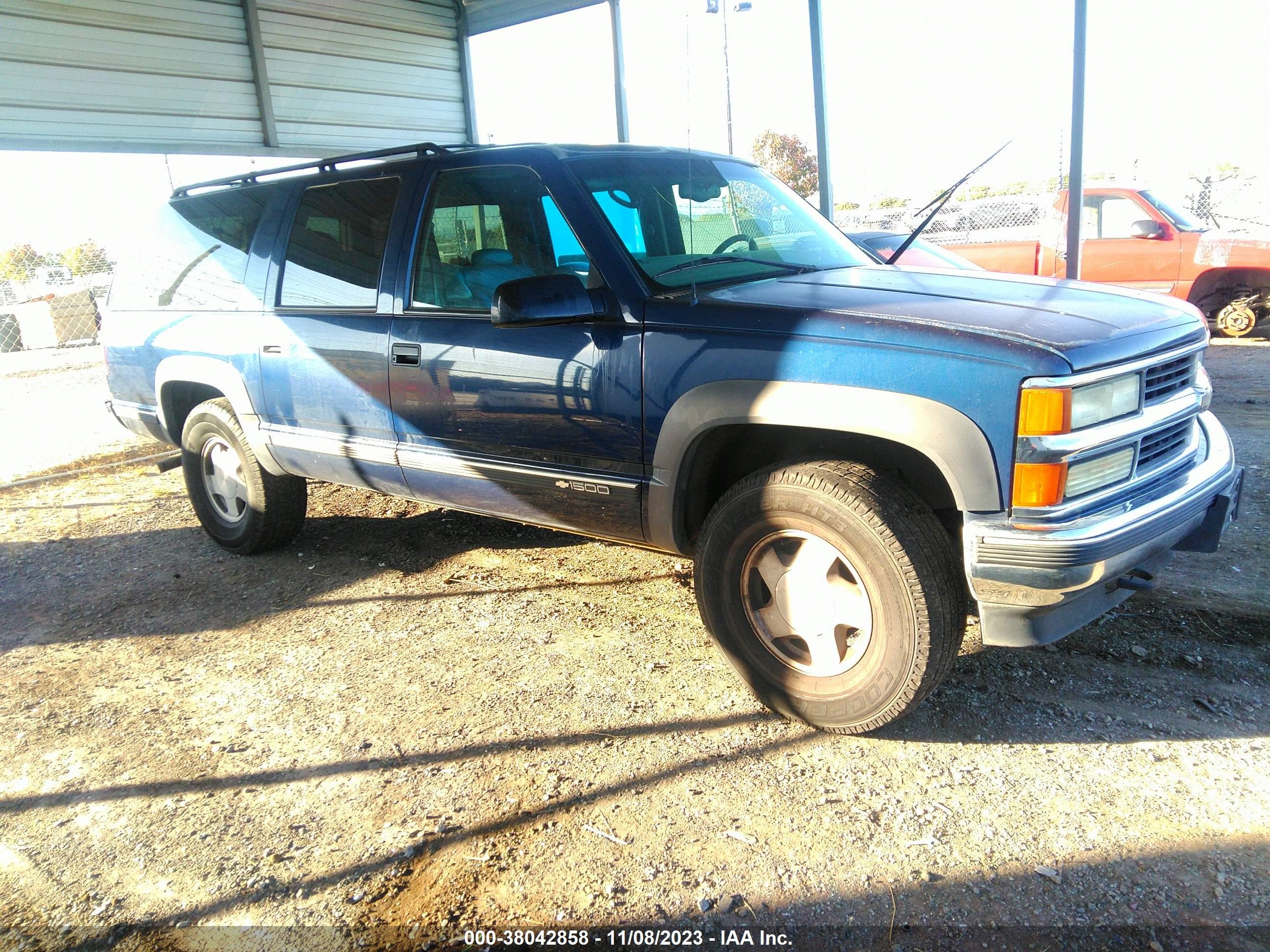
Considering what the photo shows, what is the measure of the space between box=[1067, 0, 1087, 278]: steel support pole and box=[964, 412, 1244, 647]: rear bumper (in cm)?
507

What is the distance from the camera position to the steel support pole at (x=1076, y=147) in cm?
697

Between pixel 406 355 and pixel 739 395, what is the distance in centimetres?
155

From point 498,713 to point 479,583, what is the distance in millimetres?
1315

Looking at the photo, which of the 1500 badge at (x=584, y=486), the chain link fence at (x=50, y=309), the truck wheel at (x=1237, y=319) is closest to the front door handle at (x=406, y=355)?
the 1500 badge at (x=584, y=486)

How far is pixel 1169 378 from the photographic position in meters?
2.92

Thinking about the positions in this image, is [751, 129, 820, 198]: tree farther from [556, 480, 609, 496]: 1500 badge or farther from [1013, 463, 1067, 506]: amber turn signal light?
[1013, 463, 1067, 506]: amber turn signal light

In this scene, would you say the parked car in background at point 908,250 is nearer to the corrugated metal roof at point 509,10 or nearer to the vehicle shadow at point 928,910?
the corrugated metal roof at point 509,10

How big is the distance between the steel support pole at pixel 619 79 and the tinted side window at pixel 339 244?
18.2 ft

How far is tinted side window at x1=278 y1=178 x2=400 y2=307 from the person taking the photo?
153 inches

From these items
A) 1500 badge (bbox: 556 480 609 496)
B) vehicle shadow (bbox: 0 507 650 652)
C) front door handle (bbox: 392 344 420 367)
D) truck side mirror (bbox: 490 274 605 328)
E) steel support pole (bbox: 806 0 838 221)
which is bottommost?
vehicle shadow (bbox: 0 507 650 652)

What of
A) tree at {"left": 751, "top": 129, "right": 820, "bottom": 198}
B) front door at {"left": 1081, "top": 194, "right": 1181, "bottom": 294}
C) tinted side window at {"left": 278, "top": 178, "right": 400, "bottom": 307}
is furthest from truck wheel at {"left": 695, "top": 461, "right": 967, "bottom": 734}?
tree at {"left": 751, "top": 129, "right": 820, "bottom": 198}

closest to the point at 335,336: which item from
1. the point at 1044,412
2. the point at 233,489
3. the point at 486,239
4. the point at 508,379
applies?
the point at 486,239

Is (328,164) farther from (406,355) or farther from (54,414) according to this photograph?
(54,414)

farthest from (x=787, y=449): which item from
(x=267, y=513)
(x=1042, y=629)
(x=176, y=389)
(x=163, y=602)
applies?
(x=176, y=389)
